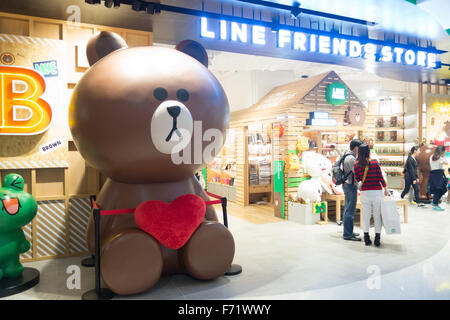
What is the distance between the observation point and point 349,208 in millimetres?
5664

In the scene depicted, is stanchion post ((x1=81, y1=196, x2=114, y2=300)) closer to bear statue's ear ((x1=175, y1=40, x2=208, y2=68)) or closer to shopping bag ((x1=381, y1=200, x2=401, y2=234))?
bear statue's ear ((x1=175, y1=40, x2=208, y2=68))

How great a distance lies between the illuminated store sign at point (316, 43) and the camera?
17.8ft

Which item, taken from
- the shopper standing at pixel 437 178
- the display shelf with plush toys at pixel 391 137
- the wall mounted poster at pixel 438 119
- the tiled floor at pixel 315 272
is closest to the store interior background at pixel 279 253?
the tiled floor at pixel 315 272

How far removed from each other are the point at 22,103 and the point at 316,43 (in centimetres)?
456

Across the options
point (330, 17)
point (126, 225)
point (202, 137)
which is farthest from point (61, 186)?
→ point (330, 17)

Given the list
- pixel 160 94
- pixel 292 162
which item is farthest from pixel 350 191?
pixel 160 94

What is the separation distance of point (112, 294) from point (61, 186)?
1.95 meters

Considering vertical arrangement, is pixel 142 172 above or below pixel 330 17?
below

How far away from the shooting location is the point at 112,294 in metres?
3.45

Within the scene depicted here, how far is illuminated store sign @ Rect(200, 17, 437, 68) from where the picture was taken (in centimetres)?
542

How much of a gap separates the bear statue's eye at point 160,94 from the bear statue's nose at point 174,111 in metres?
0.13

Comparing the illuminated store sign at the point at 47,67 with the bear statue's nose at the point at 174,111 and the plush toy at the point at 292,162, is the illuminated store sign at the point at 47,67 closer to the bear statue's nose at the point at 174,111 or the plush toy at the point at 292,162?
the bear statue's nose at the point at 174,111
